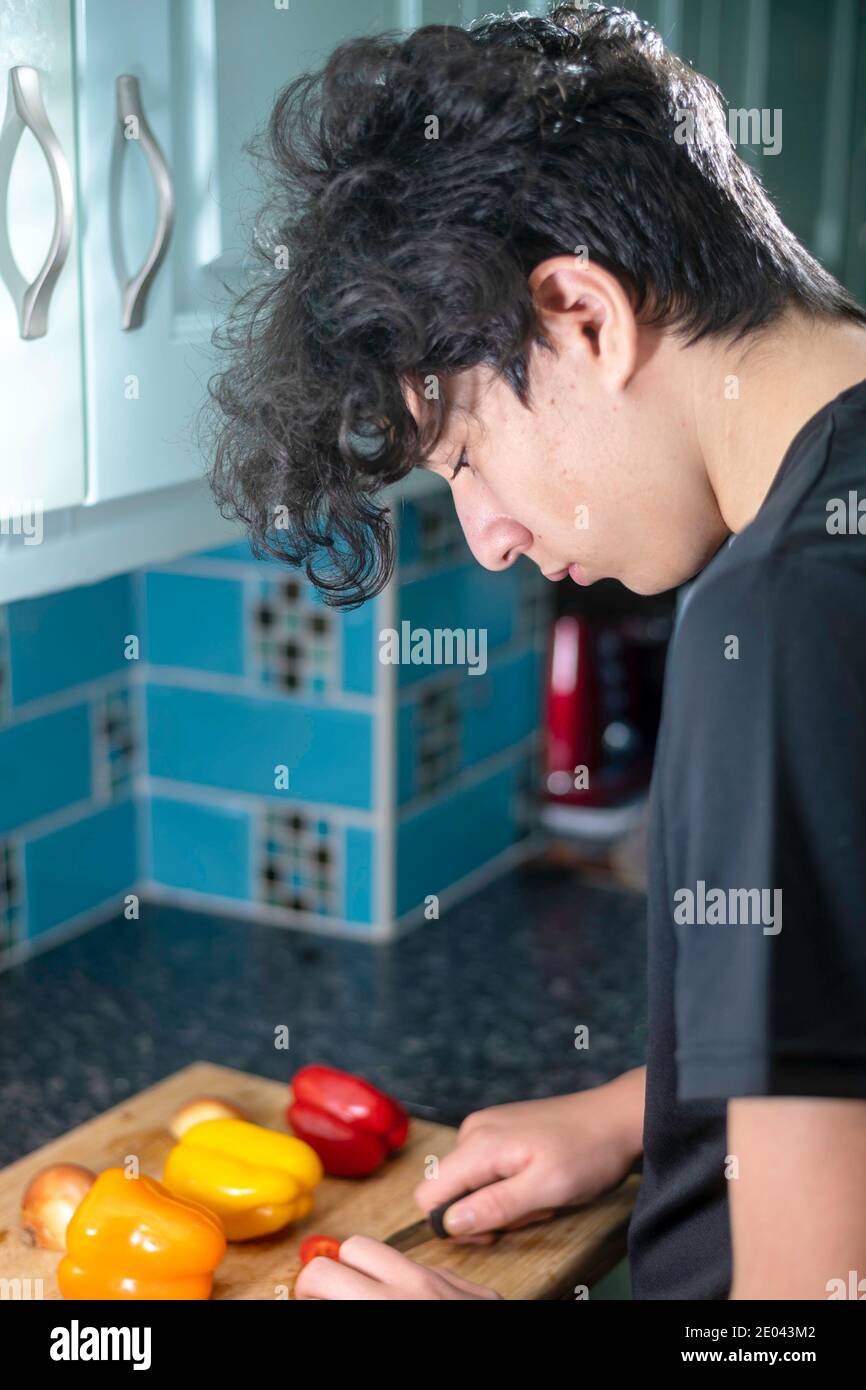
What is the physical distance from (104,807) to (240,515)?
2.63ft

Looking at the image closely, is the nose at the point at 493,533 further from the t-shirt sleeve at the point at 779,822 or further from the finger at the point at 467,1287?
the finger at the point at 467,1287

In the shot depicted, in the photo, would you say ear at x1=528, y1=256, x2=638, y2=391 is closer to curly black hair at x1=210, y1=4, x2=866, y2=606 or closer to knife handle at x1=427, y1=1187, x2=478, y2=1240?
curly black hair at x1=210, y1=4, x2=866, y2=606

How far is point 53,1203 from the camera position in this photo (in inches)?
39.8

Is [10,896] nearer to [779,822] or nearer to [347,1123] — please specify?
[347,1123]

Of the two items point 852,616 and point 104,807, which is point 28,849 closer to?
point 104,807

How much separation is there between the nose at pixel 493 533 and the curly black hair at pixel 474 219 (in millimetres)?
44

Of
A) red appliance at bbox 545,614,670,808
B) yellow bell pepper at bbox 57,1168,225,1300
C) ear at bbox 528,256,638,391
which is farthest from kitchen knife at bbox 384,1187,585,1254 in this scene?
red appliance at bbox 545,614,670,808

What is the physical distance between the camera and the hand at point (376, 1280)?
35.9 inches

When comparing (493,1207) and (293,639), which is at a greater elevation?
(293,639)

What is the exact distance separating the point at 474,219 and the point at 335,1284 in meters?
0.61

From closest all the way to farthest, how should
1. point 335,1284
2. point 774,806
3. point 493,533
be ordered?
point 774,806 < point 493,533 < point 335,1284

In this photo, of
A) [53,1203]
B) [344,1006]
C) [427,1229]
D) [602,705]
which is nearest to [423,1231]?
[427,1229]

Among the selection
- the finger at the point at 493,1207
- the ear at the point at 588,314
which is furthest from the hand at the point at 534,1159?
the ear at the point at 588,314

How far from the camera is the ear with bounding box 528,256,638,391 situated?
27.1 inches
